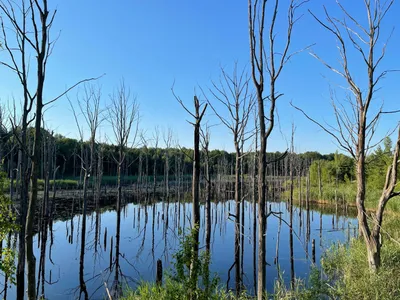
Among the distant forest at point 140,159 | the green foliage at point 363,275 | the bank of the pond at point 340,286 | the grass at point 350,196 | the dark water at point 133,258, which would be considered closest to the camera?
the bank of the pond at point 340,286

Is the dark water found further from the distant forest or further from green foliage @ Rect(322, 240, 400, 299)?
the distant forest

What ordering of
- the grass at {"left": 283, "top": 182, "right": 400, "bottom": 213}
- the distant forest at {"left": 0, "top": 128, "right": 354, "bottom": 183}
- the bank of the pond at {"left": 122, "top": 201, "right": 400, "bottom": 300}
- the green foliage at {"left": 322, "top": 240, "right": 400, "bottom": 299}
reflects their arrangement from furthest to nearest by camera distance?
the grass at {"left": 283, "top": 182, "right": 400, "bottom": 213} < the distant forest at {"left": 0, "top": 128, "right": 354, "bottom": 183} < the green foliage at {"left": 322, "top": 240, "right": 400, "bottom": 299} < the bank of the pond at {"left": 122, "top": 201, "right": 400, "bottom": 300}

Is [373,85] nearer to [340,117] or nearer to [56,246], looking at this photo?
[340,117]

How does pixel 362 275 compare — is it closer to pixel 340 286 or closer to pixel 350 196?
pixel 340 286

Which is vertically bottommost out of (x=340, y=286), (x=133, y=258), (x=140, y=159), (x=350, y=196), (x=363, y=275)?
(x=133, y=258)

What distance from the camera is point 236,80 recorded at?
713 cm

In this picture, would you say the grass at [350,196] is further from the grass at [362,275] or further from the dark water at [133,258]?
the grass at [362,275]

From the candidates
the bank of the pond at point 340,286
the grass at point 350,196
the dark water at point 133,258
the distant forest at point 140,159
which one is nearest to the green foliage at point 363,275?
the bank of the pond at point 340,286

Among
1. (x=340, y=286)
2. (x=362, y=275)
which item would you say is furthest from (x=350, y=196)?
(x=340, y=286)

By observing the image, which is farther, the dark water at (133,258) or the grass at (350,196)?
the grass at (350,196)

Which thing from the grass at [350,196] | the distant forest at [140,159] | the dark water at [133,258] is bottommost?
the dark water at [133,258]

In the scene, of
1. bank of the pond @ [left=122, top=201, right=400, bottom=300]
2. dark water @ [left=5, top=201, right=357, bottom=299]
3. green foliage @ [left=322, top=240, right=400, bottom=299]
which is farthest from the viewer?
dark water @ [left=5, top=201, right=357, bottom=299]

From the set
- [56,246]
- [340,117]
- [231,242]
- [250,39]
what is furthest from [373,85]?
[56,246]

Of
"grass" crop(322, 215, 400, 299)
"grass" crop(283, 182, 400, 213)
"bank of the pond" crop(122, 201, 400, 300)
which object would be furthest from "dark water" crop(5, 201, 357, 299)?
"grass" crop(283, 182, 400, 213)
